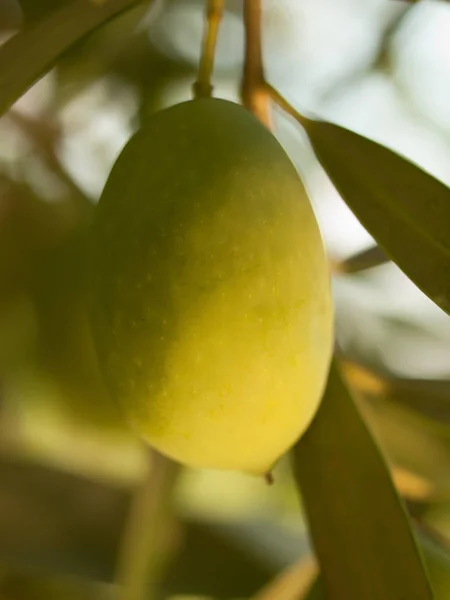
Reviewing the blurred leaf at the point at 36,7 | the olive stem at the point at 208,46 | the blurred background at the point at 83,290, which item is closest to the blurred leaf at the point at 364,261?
the blurred background at the point at 83,290

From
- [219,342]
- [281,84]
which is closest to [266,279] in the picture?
[219,342]

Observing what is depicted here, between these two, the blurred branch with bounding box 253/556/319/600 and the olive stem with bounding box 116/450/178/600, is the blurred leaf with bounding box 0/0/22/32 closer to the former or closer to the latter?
the olive stem with bounding box 116/450/178/600

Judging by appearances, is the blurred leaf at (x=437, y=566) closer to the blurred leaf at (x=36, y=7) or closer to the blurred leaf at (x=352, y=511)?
the blurred leaf at (x=352, y=511)

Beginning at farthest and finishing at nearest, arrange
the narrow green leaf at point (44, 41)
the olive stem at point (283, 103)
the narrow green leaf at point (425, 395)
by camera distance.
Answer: the narrow green leaf at point (425, 395), the olive stem at point (283, 103), the narrow green leaf at point (44, 41)

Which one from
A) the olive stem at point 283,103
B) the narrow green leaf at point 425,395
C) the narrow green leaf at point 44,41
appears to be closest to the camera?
the narrow green leaf at point 44,41

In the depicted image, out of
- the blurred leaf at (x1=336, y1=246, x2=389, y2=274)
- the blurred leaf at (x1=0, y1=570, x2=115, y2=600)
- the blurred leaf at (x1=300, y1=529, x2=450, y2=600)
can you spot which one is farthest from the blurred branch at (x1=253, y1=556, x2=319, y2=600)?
the blurred leaf at (x1=336, y1=246, x2=389, y2=274)

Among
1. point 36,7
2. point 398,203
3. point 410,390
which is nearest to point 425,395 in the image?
point 410,390
